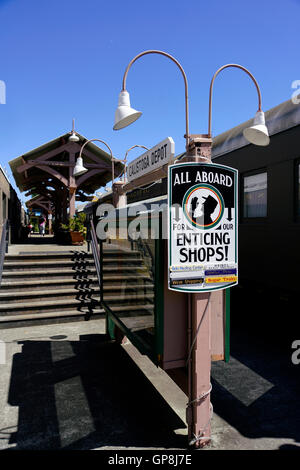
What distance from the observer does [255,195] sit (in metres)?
7.83

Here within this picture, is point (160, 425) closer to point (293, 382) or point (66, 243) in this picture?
point (293, 382)

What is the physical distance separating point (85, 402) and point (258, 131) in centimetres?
408

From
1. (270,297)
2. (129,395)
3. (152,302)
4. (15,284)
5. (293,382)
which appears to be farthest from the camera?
(15,284)

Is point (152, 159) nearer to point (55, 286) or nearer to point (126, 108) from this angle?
point (126, 108)

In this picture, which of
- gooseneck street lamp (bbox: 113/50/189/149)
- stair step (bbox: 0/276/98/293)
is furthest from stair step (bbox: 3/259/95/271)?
gooseneck street lamp (bbox: 113/50/189/149)

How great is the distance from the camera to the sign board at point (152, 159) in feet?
12.2

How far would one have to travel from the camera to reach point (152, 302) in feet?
13.0

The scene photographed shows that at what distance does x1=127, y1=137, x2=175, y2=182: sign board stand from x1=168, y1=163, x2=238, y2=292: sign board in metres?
0.51

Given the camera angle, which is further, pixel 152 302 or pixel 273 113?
pixel 273 113

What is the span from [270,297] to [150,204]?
413cm

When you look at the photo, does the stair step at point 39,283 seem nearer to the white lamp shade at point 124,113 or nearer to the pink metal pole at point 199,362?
the white lamp shade at point 124,113
